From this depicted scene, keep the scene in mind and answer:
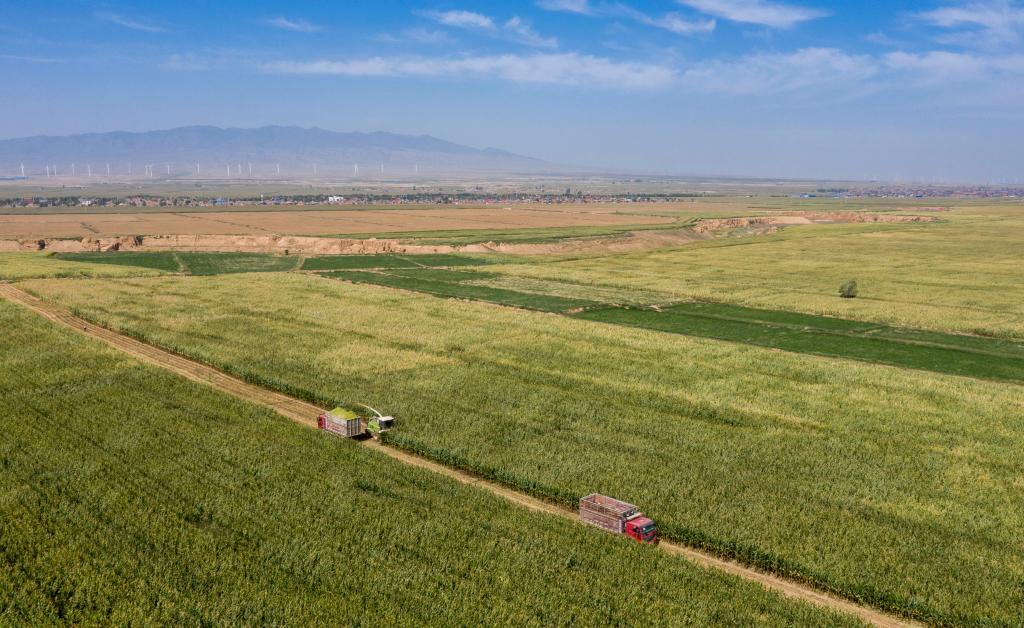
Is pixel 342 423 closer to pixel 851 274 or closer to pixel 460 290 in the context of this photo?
pixel 460 290

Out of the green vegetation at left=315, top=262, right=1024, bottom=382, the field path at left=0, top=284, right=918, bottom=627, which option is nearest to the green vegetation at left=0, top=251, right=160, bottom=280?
the field path at left=0, top=284, right=918, bottom=627

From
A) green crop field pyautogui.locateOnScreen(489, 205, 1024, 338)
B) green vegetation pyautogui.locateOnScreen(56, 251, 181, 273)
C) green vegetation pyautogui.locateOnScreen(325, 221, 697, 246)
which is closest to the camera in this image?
green crop field pyautogui.locateOnScreen(489, 205, 1024, 338)

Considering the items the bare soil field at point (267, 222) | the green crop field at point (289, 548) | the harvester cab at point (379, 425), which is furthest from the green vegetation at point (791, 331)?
the bare soil field at point (267, 222)

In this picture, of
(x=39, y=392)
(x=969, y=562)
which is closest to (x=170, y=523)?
(x=39, y=392)

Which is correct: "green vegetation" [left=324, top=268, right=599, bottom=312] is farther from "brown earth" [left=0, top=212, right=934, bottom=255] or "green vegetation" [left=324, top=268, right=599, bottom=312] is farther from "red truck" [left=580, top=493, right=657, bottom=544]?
"red truck" [left=580, top=493, right=657, bottom=544]

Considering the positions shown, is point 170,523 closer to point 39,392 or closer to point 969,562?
point 39,392

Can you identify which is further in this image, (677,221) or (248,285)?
(677,221)

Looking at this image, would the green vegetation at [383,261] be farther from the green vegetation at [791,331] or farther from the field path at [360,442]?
the field path at [360,442]
